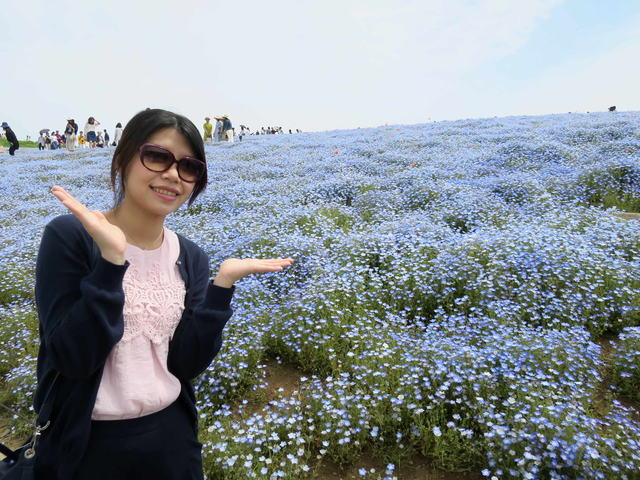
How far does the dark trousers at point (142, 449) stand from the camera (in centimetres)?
141

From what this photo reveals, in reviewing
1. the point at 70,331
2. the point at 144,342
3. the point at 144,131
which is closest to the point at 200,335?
the point at 144,342

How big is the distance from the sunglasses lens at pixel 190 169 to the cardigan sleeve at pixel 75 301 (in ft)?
1.40

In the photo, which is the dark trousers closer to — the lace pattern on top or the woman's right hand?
the lace pattern on top

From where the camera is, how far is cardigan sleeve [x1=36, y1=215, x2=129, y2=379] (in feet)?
4.03

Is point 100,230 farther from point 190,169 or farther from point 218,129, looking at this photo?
point 218,129

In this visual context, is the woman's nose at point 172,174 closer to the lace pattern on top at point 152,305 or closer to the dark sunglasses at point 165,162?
the dark sunglasses at point 165,162

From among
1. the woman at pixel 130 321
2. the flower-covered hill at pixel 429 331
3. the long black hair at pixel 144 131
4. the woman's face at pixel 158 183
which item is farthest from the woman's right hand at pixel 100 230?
the flower-covered hill at pixel 429 331

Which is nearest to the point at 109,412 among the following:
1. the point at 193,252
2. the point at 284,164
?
the point at 193,252

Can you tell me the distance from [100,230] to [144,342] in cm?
53

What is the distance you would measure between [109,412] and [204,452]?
1.29 metres

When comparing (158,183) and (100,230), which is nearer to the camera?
(100,230)

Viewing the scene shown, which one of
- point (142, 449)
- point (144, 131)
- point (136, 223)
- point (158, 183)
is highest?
point (144, 131)

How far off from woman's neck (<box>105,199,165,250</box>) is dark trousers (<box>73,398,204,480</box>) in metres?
0.71

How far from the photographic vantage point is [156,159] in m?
1.48
